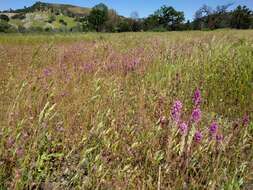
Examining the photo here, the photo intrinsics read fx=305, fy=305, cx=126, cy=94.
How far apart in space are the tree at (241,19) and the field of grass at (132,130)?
69.7 metres

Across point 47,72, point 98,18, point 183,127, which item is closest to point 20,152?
point 183,127

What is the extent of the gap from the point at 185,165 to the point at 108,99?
1.42m

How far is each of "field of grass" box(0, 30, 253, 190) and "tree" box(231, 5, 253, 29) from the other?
6969cm

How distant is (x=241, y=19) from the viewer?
70375 mm

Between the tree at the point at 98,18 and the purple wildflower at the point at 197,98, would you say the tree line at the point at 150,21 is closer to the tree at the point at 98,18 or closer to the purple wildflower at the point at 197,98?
the tree at the point at 98,18

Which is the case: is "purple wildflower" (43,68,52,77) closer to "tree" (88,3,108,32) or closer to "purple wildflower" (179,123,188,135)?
"purple wildflower" (179,123,188,135)

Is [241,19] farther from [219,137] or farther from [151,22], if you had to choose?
[219,137]

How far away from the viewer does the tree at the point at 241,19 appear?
226ft

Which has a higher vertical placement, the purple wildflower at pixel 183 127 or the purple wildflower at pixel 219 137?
the purple wildflower at pixel 183 127

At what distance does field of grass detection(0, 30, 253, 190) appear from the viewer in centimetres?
188

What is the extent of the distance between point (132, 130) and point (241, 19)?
246ft


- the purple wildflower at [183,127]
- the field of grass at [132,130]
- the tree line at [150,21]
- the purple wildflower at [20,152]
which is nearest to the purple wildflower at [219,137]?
the field of grass at [132,130]

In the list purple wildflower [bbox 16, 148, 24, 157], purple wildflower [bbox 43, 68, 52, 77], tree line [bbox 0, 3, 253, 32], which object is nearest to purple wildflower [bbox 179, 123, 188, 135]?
purple wildflower [bbox 16, 148, 24, 157]

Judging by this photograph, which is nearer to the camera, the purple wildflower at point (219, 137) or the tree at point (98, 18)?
the purple wildflower at point (219, 137)
